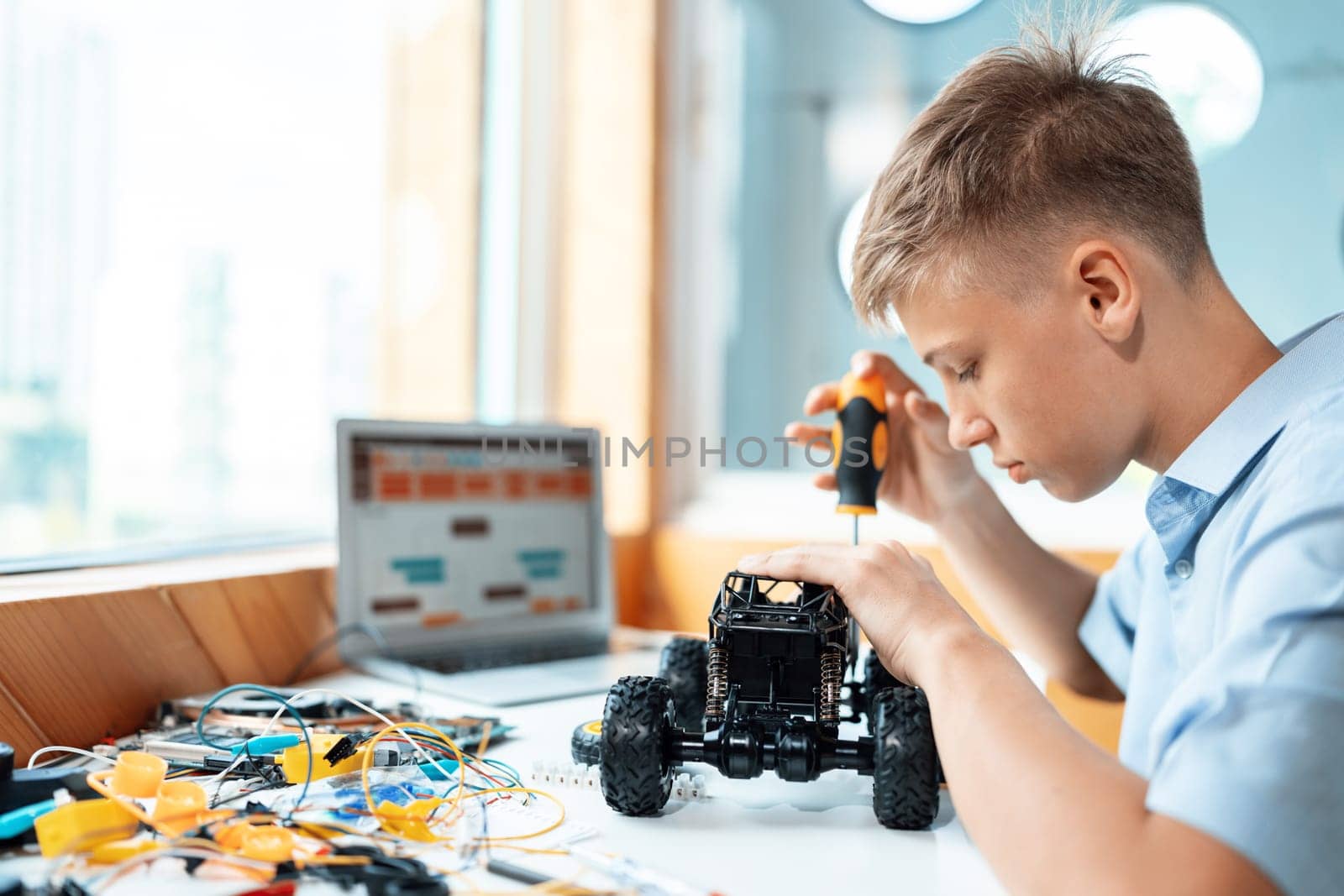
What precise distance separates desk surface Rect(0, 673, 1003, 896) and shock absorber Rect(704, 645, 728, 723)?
0.21 feet

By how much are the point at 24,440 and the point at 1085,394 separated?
1133 millimetres

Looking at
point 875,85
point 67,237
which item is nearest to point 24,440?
point 67,237

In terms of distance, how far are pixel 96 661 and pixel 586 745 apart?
435 millimetres

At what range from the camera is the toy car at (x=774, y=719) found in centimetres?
65

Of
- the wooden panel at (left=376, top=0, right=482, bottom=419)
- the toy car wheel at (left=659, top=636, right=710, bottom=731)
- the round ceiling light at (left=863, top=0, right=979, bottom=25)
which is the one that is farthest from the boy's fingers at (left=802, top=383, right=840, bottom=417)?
the round ceiling light at (left=863, top=0, right=979, bottom=25)

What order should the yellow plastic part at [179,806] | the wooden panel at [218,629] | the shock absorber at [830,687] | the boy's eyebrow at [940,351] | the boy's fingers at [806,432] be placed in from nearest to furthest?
the yellow plastic part at [179,806], the shock absorber at [830,687], the boy's eyebrow at [940,351], the wooden panel at [218,629], the boy's fingers at [806,432]

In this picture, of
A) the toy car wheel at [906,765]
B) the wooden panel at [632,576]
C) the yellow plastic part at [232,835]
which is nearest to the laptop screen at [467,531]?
the wooden panel at [632,576]

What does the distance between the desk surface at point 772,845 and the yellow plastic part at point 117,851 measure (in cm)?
2

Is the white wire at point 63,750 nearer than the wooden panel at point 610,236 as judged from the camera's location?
Yes

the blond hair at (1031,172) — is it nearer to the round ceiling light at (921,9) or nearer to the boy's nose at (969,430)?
the boy's nose at (969,430)

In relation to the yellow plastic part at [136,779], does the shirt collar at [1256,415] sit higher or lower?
higher

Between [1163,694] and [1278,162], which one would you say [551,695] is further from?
[1278,162]

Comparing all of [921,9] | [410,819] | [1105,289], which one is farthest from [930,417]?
[921,9]

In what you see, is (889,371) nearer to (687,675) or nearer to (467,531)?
(687,675)
